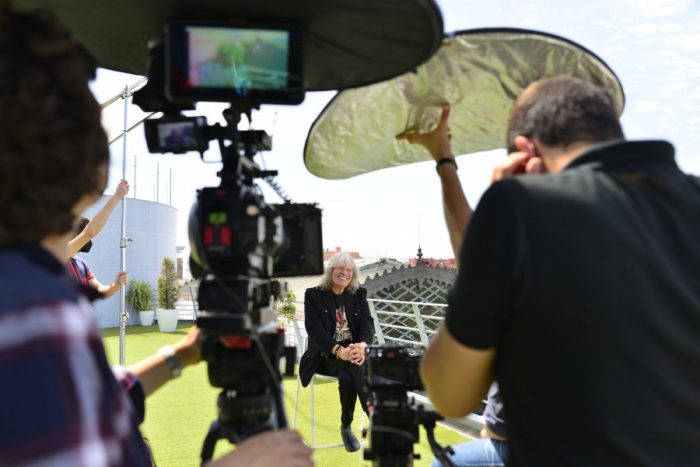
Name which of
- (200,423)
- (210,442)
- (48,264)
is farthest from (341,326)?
(48,264)

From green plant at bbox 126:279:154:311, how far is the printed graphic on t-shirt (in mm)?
16525

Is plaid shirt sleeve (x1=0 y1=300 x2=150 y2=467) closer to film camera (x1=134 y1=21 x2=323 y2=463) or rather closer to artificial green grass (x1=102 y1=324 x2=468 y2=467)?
film camera (x1=134 y1=21 x2=323 y2=463)

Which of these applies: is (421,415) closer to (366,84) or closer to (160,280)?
(366,84)

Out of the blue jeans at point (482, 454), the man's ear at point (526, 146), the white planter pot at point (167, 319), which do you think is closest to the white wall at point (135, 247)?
the white planter pot at point (167, 319)

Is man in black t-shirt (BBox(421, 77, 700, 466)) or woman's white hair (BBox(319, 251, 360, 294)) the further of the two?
woman's white hair (BBox(319, 251, 360, 294))

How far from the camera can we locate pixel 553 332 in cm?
83

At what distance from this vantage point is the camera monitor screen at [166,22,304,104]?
130 centimetres

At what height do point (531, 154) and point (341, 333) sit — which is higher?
point (531, 154)

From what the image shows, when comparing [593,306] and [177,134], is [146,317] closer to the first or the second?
[177,134]

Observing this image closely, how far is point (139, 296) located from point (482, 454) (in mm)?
19310

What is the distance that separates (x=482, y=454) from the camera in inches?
60.9

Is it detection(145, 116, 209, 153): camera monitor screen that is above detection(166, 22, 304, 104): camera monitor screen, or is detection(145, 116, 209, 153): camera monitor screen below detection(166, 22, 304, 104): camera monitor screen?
below

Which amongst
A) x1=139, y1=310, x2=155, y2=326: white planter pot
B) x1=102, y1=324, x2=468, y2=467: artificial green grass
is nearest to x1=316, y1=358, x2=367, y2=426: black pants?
x1=102, y1=324, x2=468, y2=467: artificial green grass

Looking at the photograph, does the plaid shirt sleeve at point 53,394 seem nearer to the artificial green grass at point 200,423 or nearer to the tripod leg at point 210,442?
the tripod leg at point 210,442
